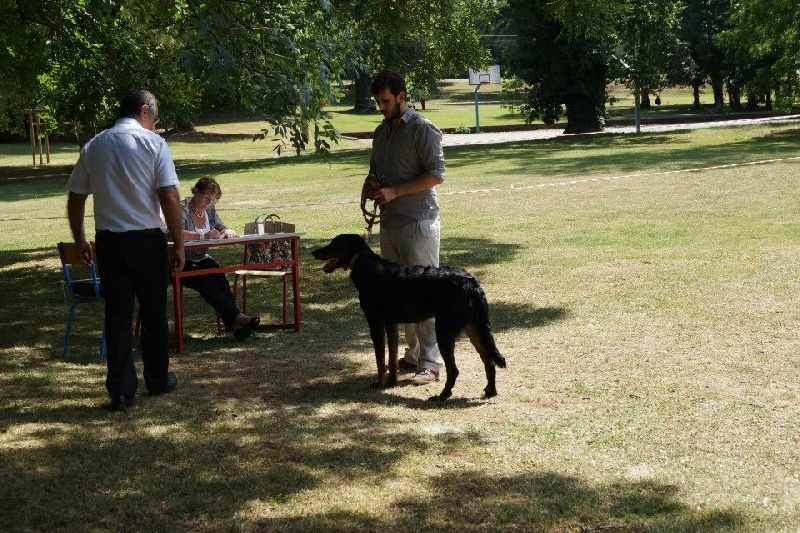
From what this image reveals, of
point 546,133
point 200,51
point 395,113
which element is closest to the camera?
point 395,113

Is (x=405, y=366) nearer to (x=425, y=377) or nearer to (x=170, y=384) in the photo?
(x=425, y=377)

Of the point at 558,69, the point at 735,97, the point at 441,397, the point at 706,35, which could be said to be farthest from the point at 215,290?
the point at 735,97

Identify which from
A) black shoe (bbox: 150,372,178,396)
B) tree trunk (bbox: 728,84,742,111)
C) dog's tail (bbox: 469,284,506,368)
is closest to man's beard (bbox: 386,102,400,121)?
dog's tail (bbox: 469,284,506,368)

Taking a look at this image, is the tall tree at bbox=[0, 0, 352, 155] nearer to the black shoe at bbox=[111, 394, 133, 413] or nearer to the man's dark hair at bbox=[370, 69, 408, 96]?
the man's dark hair at bbox=[370, 69, 408, 96]

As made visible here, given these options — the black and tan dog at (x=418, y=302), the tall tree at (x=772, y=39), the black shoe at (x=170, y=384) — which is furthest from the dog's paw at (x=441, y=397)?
the tall tree at (x=772, y=39)

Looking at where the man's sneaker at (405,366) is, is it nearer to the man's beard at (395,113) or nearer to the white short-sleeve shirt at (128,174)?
the man's beard at (395,113)

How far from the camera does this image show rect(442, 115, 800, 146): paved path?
144 ft

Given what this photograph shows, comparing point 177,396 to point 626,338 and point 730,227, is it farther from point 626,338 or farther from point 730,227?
point 730,227

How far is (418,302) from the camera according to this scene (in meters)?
7.54

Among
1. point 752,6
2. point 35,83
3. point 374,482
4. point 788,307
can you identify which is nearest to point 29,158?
point 752,6

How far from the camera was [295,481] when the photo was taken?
5.87 metres

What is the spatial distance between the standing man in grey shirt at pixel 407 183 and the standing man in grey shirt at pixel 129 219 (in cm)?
138

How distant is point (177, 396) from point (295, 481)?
2.20 metres

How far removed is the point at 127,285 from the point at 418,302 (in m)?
1.81
